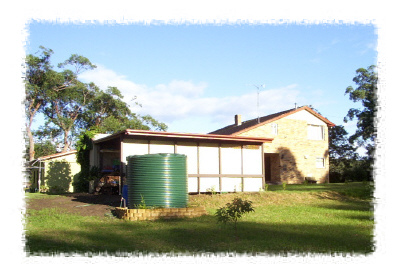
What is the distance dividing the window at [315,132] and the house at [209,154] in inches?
411

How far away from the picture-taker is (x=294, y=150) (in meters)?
26.4

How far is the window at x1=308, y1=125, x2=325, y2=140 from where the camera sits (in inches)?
1081

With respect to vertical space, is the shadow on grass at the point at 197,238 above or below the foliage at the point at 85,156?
below

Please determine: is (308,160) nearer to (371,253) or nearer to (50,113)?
(371,253)

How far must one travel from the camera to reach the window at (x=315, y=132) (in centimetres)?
2747

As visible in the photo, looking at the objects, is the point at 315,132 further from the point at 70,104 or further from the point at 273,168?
the point at 70,104

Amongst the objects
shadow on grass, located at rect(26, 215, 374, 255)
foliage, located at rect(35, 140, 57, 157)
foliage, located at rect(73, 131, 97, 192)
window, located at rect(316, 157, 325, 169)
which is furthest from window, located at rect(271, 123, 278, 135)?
foliage, located at rect(35, 140, 57, 157)

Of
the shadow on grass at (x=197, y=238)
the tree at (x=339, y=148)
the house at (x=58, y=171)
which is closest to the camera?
the shadow on grass at (x=197, y=238)

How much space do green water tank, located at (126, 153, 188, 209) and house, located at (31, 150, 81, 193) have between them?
13.7 meters

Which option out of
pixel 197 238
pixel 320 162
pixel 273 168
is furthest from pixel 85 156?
pixel 320 162

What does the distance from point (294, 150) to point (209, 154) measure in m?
11.3

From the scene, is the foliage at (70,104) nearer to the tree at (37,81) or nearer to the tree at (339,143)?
the tree at (37,81)

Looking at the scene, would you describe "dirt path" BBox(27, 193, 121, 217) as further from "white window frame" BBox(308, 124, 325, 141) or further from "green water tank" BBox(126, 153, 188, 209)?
"white window frame" BBox(308, 124, 325, 141)

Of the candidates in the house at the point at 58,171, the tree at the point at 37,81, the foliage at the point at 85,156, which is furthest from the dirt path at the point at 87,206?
the tree at the point at 37,81
